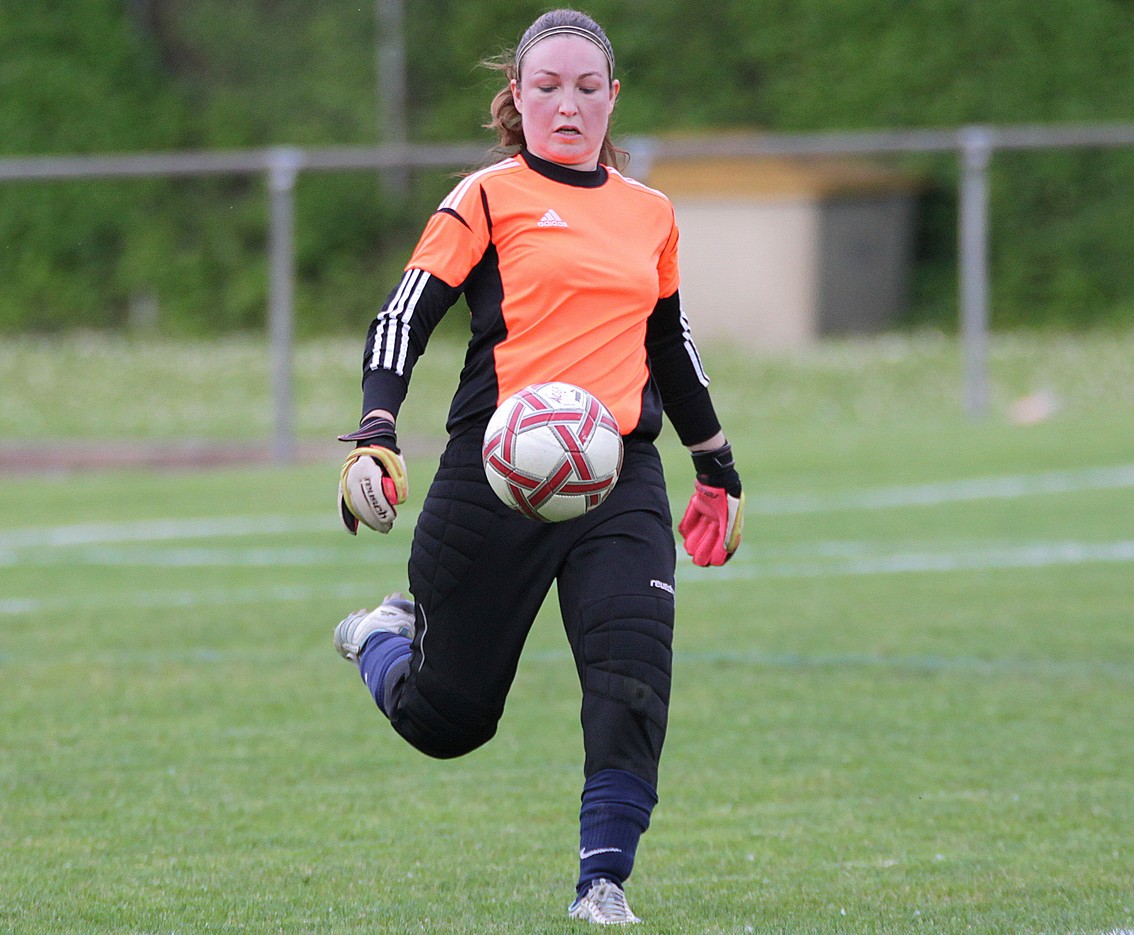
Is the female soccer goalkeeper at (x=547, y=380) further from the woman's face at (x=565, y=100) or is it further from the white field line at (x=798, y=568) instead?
the white field line at (x=798, y=568)

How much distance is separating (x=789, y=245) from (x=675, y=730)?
16.8m

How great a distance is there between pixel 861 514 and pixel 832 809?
7.07 m

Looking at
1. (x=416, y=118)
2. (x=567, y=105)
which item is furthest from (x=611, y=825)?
(x=416, y=118)

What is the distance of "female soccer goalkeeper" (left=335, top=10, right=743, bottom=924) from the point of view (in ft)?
12.9

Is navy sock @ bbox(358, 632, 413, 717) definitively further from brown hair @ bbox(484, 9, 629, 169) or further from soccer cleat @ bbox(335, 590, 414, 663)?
brown hair @ bbox(484, 9, 629, 169)

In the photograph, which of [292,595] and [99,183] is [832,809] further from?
[99,183]

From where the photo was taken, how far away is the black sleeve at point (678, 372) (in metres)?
4.36

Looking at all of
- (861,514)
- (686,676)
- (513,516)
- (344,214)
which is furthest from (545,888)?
(344,214)

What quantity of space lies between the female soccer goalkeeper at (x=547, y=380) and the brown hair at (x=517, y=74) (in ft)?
0.03

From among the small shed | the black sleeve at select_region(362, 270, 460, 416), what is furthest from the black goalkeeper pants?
the small shed

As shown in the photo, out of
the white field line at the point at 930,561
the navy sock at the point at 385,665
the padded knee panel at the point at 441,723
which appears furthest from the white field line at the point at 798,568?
the padded knee panel at the point at 441,723

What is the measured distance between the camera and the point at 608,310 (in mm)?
4082

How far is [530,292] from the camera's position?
13.3ft

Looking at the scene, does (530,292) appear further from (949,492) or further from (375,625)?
(949,492)
